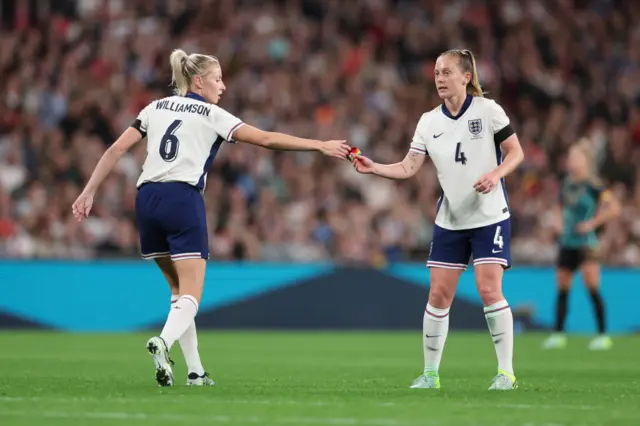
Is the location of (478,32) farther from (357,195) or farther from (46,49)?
(46,49)

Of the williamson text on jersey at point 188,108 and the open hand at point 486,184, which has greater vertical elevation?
the williamson text on jersey at point 188,108

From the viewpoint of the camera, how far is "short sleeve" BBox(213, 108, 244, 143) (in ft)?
27.4

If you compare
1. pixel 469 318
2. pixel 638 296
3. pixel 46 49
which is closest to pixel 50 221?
pixel 46 49

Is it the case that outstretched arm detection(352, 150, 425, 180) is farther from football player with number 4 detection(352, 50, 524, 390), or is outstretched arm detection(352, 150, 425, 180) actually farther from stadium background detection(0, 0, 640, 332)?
stadium background detection(0, 0, 640, 332)

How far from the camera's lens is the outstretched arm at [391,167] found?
8.56m

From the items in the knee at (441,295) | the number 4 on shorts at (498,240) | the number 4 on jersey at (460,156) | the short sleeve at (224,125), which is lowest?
the knee at (441,295)

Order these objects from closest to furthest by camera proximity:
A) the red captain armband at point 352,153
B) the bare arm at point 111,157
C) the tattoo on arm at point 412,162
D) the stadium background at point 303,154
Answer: the bare arm at point 111,157
the red captain armband at point 352,153
the tattoo on arm at point 412,162
the stadium background at point 303,154

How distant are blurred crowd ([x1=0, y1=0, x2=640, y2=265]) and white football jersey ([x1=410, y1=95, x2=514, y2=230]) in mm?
9946

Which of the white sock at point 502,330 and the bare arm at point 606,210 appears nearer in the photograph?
the white sock at point 502,330

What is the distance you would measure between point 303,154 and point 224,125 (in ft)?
41.2

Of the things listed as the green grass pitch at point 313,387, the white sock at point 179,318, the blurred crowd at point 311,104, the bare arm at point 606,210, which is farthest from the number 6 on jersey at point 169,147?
the blurred crowd at point 311,104

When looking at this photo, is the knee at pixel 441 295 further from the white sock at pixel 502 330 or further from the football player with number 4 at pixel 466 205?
the white sock at pixel 502 330

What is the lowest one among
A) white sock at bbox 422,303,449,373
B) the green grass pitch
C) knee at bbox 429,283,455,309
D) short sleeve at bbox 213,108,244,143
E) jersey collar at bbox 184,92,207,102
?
the green grass pitch

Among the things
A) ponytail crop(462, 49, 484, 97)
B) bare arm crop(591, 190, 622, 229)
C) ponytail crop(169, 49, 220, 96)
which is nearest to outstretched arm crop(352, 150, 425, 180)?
ponytail crop(462, 49, 484, 97)
